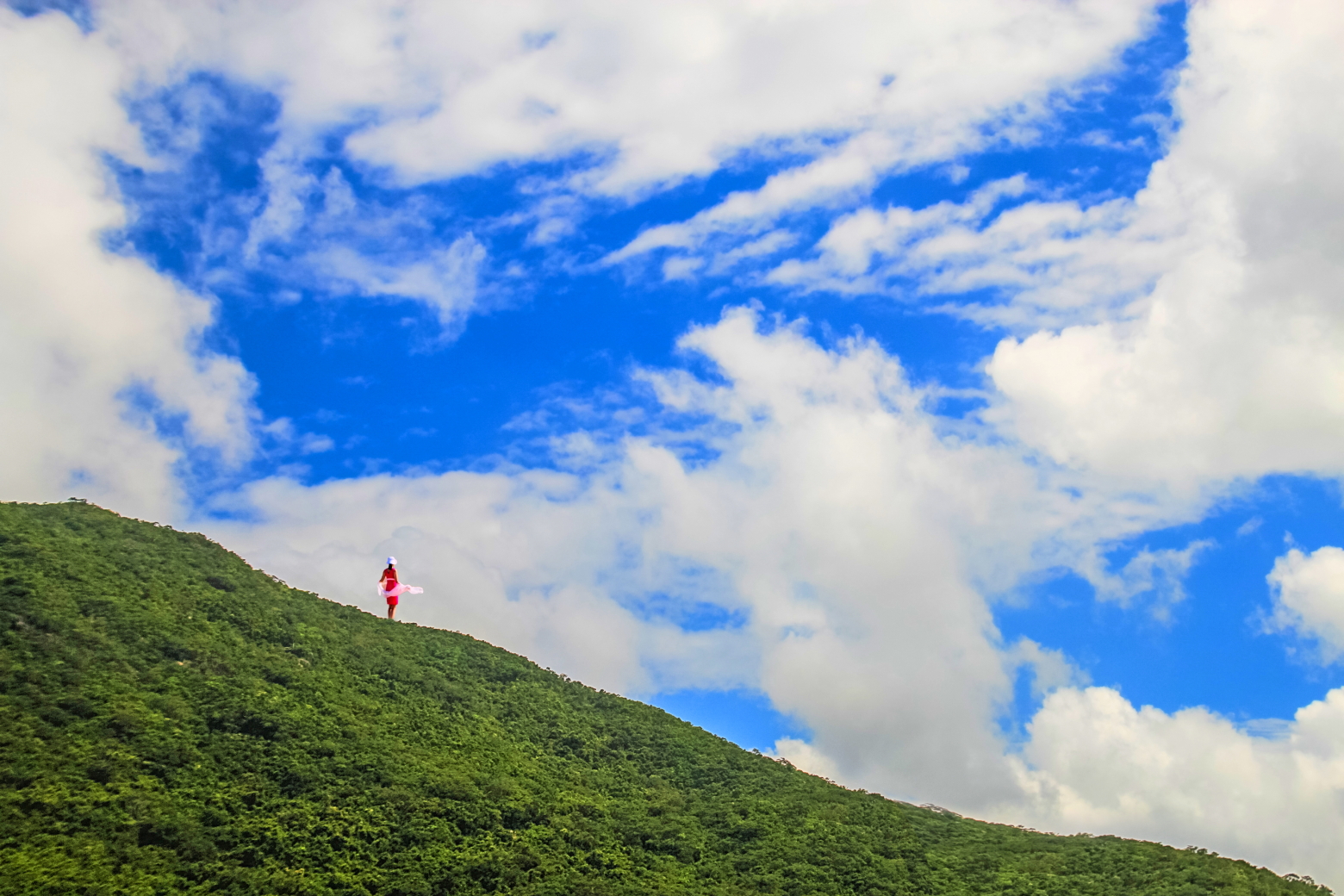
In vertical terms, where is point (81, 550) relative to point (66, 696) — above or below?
above

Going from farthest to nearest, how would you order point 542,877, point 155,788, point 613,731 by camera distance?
point 613,731
point 542,877
point 155,788

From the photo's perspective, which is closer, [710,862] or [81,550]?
[710,862]

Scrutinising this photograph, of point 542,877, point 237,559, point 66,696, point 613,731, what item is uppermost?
point 237,559

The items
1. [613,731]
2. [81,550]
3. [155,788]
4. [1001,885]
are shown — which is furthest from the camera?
[613,731]

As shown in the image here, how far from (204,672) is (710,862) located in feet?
71.0

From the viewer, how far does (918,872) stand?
41344 millimetres

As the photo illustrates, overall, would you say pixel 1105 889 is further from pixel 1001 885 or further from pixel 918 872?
pixel 918 872

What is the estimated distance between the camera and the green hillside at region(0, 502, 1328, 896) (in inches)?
1258

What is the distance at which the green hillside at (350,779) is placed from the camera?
32.0 meters

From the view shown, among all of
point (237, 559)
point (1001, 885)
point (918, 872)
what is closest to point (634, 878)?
point (918, 872)

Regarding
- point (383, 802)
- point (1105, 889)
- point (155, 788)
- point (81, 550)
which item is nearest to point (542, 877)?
point (383, 802)

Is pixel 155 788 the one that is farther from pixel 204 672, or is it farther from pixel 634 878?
pixel 634 878

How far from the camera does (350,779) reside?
38.2 m

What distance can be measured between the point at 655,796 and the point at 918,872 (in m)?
11.9
